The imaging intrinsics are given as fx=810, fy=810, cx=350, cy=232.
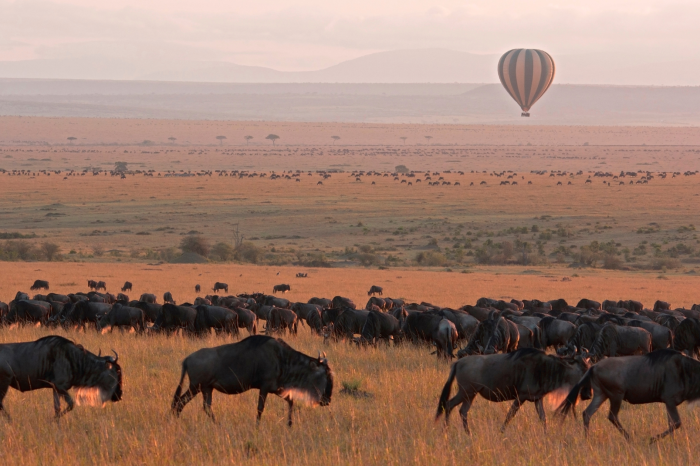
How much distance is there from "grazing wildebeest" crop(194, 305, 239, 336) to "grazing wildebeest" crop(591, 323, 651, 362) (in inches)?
295

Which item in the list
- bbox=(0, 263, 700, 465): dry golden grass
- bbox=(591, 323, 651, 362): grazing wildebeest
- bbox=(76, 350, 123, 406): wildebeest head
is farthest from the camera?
bbox=(591, 323, 651, 362): grazing wildebeest

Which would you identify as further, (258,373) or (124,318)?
(124,318)

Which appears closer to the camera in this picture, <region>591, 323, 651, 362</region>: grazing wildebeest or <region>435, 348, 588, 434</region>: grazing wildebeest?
<region>435, 348, 588, 434</region>: grazing wildebeest

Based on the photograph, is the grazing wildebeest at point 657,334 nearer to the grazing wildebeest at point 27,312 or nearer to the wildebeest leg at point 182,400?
the wildebeest leg at point 182,400

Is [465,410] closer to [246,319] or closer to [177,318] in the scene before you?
[246,319]

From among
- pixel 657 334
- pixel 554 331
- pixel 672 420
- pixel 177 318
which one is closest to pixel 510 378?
pixel 672 420

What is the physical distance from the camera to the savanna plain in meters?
8.30

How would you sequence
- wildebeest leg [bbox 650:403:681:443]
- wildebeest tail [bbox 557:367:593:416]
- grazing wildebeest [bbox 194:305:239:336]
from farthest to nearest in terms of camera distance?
grazing wildebeest [bbox 194:305:239:336]
wildebeest tail [bbox 557:367:593:416]
wildebeest leg [bbox 650:403:681:443]

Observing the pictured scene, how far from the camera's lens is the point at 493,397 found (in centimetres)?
872

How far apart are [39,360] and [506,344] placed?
7459 millimetres

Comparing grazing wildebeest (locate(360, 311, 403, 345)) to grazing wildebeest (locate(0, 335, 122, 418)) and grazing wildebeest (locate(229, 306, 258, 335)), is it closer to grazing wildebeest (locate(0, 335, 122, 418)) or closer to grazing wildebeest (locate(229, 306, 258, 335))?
grazing wildebeest (locate(229, 306, 258, 335))

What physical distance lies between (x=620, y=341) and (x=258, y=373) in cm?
733

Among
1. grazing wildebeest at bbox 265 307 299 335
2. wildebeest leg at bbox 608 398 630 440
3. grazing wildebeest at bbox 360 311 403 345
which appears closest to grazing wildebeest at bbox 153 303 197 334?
grazing wildebeest at bbox 265 307 299 335

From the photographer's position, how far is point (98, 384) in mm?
8844
